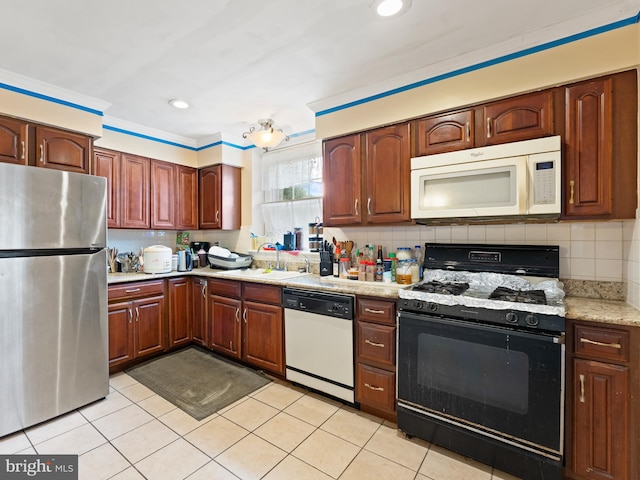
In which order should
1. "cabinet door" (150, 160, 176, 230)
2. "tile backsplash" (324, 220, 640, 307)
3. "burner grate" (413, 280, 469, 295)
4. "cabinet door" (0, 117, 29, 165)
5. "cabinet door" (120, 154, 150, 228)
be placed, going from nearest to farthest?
"tile backsplash" (324, 220, 640, 307), "burner grate" (413, 280, 469, 295), "cabinet door" (0, 117, 29, 165), "cabinet door" (120, 154, 150, 228), "cabinet door" (150, 160, 176, 230)

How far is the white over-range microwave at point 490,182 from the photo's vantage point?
5.68 ft

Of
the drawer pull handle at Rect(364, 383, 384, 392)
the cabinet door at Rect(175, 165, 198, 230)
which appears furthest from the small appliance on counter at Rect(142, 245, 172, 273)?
the drawer pull handle at Rect(364, 383, 384, 392)

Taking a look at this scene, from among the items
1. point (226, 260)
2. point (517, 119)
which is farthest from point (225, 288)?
point (517, 119)

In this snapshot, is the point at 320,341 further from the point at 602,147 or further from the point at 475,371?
the point at 602,147

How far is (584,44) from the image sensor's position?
5.57 ft

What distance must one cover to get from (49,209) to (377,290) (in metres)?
2.31

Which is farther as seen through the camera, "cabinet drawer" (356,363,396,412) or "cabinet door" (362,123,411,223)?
"cabinet door" (362,123,411,223)

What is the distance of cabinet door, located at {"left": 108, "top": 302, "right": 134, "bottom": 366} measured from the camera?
9.07ft

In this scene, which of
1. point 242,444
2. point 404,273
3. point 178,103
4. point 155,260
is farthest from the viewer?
point 155,260

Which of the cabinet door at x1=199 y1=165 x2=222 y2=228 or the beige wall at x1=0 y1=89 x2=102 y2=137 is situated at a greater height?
the beige wall at x1=0 y1=89 x2=102 y2=137

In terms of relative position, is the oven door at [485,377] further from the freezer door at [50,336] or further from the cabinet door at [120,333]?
the cabinet door at [120,333]

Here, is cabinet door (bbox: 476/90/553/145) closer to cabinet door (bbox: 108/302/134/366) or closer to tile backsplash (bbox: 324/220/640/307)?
tile backsplash (bbox: 324/220/640/307)

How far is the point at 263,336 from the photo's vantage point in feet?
9.00

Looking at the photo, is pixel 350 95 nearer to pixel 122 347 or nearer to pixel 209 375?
pixel 209 375
